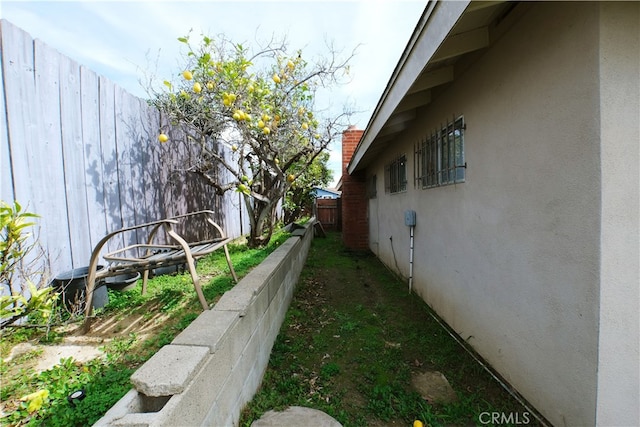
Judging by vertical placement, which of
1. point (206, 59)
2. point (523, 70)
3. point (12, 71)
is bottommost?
point (523, 70)

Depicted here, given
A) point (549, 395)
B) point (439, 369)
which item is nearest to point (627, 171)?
point (549, 395)

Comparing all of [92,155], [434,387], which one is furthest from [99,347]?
[434,387]

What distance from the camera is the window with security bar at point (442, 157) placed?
282 cm

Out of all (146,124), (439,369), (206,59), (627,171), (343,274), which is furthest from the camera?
(343,274)

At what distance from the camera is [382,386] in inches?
88.7

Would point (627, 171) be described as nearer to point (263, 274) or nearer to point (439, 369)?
point (439, 369)

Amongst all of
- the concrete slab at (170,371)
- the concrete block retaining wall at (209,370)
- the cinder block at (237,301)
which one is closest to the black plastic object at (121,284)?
the concrete block retaining wall at (209,370)

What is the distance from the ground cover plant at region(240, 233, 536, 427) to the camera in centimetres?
198

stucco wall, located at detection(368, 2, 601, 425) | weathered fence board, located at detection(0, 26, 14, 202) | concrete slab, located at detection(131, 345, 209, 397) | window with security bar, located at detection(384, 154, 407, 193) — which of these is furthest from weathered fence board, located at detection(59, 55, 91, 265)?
window with security bar, located at detection(384, 154, 407, 193)

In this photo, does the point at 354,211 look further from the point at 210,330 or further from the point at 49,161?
the point at 210,330

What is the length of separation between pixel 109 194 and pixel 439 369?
4.04m

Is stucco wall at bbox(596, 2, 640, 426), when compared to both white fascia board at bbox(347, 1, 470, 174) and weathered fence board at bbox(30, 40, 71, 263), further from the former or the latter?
weathered fence board at bbox(30, 40, 71, 263)

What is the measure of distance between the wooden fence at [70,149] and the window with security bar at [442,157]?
387 cm

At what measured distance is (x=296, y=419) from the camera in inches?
72.6
